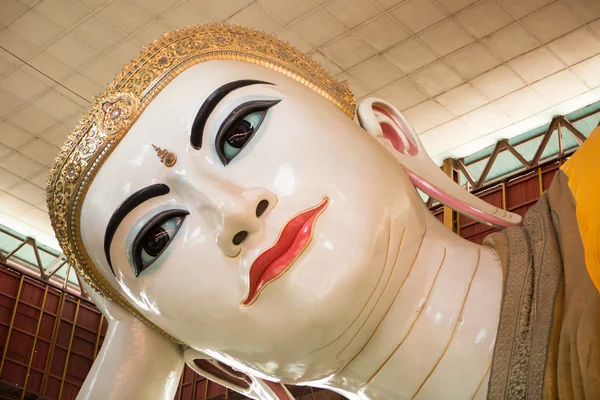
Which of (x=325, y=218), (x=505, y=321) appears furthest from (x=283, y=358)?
(x=505, y=321)

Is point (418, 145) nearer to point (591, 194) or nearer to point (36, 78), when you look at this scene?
point (591, 194)

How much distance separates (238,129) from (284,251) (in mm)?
476

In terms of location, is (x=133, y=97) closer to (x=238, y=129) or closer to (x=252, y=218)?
(x=238, y=129)

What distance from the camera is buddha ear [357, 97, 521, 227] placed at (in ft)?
9.90

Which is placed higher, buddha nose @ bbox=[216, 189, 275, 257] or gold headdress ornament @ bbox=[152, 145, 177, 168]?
gold headdress ornament @ bbox=[152, 145, 177, 168]

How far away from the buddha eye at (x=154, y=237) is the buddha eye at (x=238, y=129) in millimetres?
235

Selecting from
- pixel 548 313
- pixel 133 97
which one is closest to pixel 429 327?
pixel 548 313

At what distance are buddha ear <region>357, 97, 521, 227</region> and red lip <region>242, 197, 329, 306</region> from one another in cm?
59

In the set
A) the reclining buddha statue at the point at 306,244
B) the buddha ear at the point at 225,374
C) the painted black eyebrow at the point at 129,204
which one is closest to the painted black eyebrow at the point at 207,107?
the reclining buddha statue at the point at 306,244

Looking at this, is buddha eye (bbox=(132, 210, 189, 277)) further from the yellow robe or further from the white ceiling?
the white ceiling

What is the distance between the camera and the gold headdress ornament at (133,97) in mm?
3068

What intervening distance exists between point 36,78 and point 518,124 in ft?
17.0

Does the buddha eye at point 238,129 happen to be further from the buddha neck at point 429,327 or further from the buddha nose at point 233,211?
the buddha neck at point 429,327

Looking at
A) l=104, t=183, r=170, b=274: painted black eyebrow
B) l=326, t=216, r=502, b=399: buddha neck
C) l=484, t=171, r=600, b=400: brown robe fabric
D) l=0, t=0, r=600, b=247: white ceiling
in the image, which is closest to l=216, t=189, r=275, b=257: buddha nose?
l=104, t=183, r=170, b=274: painted black eyebrow
